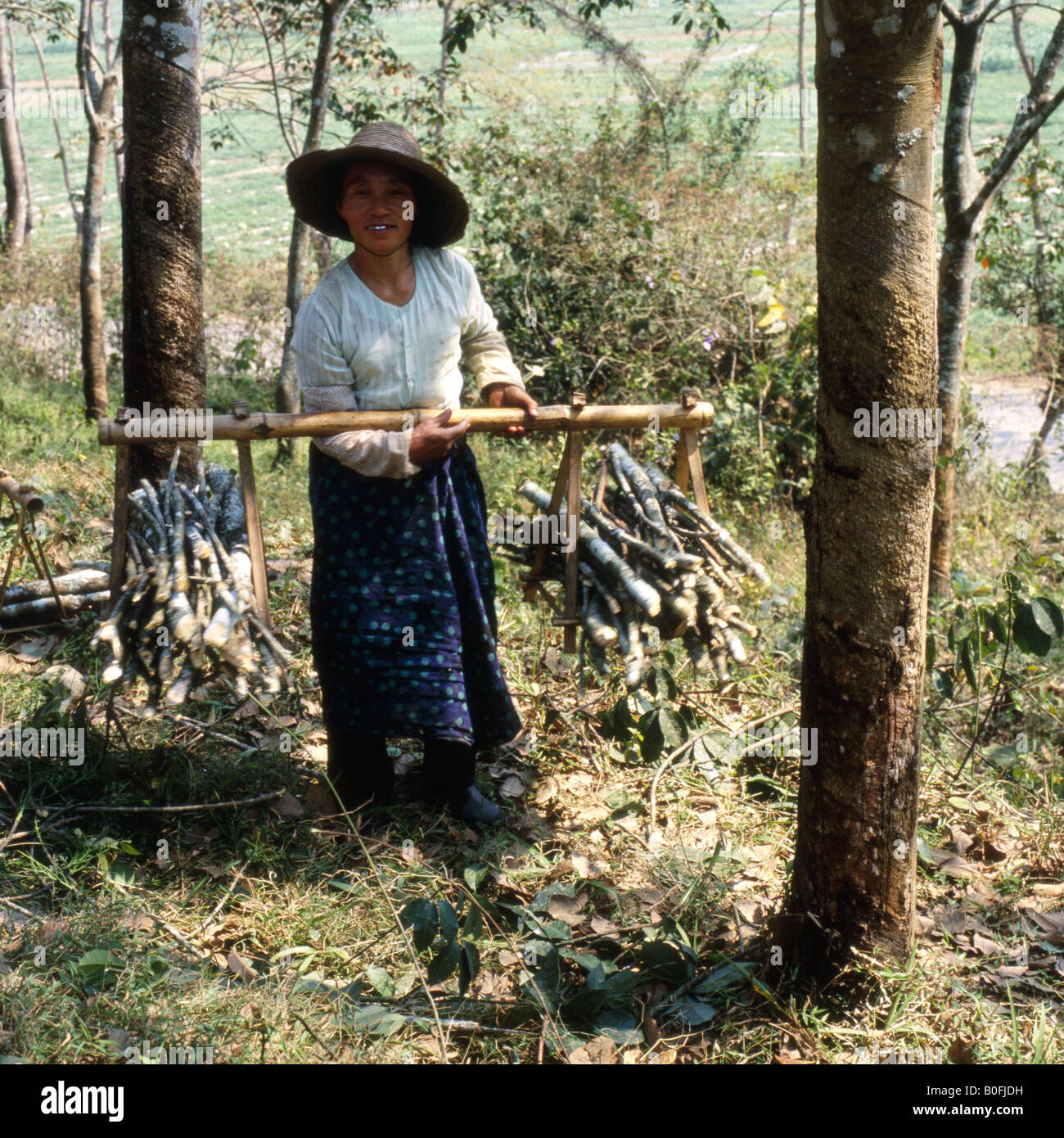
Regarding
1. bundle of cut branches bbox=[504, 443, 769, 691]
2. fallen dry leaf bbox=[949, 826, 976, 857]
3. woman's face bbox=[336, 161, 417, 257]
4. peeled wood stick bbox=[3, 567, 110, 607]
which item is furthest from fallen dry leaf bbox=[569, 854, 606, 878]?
peeled wood stick bbox=[3, 567, 110, 607]

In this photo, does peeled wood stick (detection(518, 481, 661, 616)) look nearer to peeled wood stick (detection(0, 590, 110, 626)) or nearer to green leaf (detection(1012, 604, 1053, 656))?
green leaf (detection(1012, 604, 1053, 656))

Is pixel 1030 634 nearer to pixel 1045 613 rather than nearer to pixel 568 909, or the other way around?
pixel 1045 613

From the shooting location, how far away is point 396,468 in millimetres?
3018

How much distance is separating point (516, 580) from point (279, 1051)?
9.85 ft

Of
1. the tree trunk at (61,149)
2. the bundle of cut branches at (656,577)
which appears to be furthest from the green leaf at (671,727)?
the tree trunk at (61,149)

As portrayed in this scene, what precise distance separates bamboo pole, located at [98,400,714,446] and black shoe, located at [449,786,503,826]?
1.20 m

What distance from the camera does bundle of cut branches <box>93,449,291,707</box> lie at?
9.71ft

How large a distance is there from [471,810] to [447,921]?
1.02 metres

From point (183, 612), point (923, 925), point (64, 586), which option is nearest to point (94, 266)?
point (64, 586)

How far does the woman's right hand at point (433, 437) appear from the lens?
3.00m

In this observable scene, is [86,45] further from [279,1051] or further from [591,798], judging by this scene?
[279,1051]

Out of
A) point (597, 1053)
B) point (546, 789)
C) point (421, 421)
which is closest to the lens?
point (597, 1053)

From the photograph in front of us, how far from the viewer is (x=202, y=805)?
3.29 metres

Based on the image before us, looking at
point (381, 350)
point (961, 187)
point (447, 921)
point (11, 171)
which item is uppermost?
point (11, 171)
